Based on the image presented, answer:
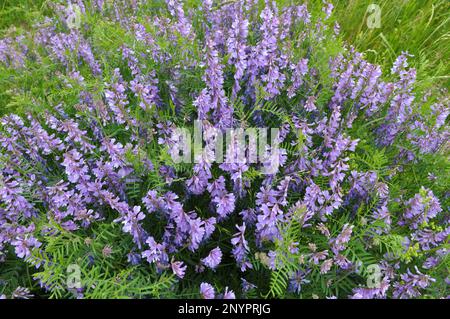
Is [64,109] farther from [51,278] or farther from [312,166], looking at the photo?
[312,166]

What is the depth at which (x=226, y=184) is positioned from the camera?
6.20 feet

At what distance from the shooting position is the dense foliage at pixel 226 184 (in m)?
1.63

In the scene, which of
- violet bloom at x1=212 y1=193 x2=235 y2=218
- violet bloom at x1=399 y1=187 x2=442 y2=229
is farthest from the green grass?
violet bloom at x1=212 y1=193 x2=235 y2=218

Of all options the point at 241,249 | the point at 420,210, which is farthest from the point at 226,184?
the point at 420,210

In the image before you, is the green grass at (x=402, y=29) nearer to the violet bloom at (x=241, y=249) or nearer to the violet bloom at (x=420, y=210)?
the violet bloom at (x=420, y=210)

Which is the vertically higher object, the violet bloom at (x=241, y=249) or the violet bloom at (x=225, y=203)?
the violet bloom at (x=225, y=203)

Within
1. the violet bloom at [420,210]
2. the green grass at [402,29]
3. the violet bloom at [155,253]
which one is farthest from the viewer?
the green grass at [402,29]

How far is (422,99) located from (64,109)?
1.94m

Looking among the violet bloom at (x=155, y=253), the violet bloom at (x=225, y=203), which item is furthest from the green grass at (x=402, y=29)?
the violet bloom at (x=155, y=253)

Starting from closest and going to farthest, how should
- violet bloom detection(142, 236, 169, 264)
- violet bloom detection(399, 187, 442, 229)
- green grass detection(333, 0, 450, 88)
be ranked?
violet bloom detection(142, 236, 169, 264) < violet bloom detection(399, 187, 442, 229) < green grass detection(333, 0, 450, 88)

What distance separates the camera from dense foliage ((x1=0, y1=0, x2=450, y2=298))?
1.63 meters

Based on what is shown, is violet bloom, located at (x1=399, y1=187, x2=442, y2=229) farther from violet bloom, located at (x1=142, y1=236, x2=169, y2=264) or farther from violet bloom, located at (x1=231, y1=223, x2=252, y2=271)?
violet bloom, located at (x1=142, y1=236, x2=169, y2=264)

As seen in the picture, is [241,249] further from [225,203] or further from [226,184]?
Answer: [226,184]
